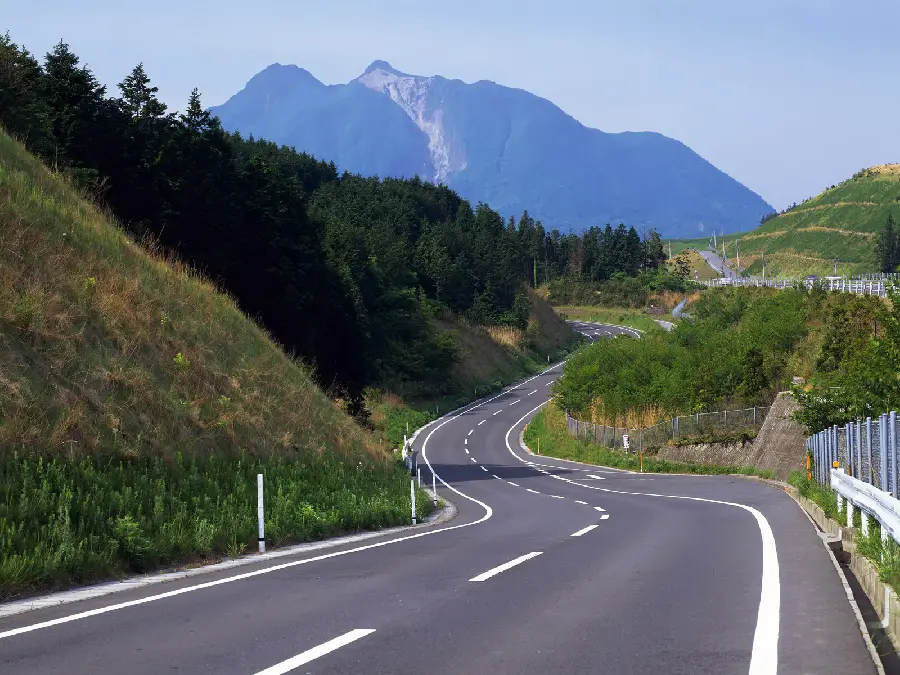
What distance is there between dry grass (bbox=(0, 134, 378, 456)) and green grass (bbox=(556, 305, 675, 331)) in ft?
381

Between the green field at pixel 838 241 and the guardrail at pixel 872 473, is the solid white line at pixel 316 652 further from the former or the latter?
the green field at pixel 838 241

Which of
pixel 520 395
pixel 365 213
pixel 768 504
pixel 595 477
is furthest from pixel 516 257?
pixel 768 504

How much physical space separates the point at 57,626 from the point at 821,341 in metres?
48.5

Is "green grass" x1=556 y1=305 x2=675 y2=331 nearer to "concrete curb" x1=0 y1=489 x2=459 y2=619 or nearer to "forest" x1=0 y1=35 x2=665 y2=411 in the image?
"forest" x1=0 y1=35 x2=665 y2=411

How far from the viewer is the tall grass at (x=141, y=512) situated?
11727 mm

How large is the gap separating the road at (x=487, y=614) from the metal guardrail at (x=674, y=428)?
2965 centimetres

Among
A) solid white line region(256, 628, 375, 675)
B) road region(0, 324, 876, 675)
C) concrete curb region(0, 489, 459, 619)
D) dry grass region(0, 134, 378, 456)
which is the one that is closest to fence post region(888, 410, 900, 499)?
road region(0, 324, 876, 675)

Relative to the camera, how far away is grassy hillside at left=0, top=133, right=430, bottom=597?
1304cm

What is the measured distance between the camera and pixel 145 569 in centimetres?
1287

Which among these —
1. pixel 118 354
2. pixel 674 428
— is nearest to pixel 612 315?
pixel 674 428

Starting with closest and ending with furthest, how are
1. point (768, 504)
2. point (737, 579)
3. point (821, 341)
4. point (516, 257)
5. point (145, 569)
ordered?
1. point (737, 579)
2. point (145, 569)
3. point (768, 504)
4. point (821, 341)
5. point (516, 257)

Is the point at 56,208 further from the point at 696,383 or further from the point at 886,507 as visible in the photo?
the point at 696,383

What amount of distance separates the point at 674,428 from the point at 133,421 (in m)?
38.6

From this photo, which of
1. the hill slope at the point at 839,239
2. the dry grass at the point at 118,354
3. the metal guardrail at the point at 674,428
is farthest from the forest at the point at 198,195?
the hill slope at the point at 839,239
